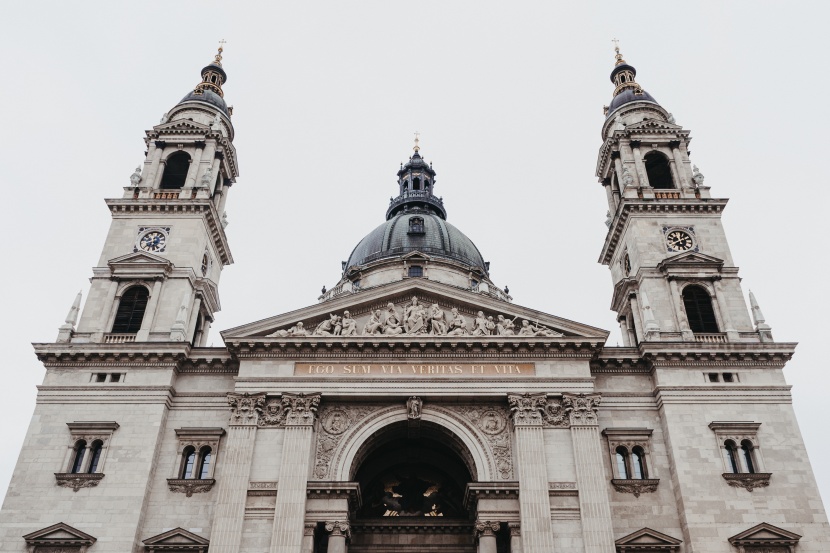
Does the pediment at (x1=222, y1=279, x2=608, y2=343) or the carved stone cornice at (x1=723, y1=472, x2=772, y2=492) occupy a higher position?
the pediment at (x1=222, y1=279, x2=608, y2=343)

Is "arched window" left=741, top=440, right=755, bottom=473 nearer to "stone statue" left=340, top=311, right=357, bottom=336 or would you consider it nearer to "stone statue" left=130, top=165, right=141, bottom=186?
"stone statue" left=340, top=311, right=357, bottom=336

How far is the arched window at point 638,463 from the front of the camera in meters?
28.9

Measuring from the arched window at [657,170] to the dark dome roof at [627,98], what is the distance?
163 inches

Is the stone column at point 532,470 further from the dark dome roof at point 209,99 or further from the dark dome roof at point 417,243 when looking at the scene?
the dark dome roof at point 209,99

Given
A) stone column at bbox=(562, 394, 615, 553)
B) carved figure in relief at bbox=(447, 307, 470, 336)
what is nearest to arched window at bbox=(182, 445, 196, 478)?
carved figure in relief at bbox=(447, 307, 470, 336)

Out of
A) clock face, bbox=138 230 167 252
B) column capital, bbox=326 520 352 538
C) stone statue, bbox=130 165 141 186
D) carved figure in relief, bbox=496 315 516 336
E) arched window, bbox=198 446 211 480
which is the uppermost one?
stone statue, bbox=130 165 141 186

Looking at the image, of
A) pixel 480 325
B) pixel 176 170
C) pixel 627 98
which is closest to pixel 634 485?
pixel 480 325

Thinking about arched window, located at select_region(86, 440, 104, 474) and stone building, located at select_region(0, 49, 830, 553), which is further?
arched window, located at select_region(86, 440, 104, 474)

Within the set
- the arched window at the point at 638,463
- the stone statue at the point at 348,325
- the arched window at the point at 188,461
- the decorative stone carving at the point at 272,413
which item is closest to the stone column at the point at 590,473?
the arched window at the point at 638,463

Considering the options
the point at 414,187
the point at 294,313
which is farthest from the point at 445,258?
the point at 294,313

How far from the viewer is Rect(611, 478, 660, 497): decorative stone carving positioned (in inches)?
1114

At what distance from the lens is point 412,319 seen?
103 ft

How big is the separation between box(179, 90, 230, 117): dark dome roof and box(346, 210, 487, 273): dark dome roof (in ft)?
48.5

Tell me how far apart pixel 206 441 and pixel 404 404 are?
7.82 meters
